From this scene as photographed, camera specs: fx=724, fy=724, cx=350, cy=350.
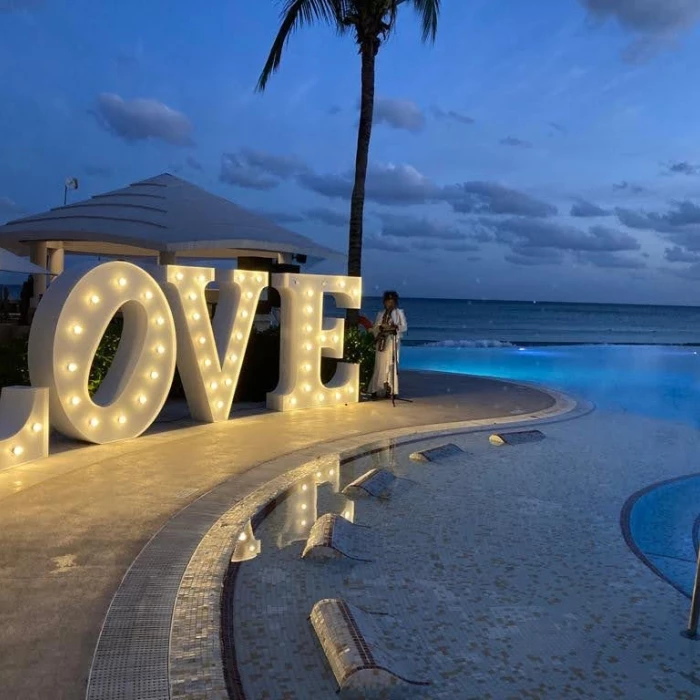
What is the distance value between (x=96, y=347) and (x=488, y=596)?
4837 millimetres

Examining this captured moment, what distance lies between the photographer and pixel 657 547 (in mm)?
5414

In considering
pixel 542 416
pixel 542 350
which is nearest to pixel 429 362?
pixel 542 350

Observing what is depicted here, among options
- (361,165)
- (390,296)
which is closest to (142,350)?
(390,296)

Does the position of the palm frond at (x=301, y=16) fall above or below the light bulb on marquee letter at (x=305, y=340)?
above

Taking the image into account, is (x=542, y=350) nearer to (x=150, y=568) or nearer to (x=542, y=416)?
(x=542, y=416)

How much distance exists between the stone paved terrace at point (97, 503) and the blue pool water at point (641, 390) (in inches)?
125

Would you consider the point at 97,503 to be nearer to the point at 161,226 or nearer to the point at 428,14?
the point at 161,226

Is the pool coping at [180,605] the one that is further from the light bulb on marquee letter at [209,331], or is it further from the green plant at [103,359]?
the green plant at [103,359]

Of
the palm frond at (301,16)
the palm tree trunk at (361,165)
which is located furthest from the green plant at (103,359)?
the palm frond at (301,16)

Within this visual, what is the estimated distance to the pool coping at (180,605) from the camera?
3027 millimetres

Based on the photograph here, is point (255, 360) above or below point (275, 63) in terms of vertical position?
below

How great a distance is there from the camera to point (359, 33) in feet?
48.6

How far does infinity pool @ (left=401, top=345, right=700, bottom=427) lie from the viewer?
13102 mm

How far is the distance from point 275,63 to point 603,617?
45.4 ft
